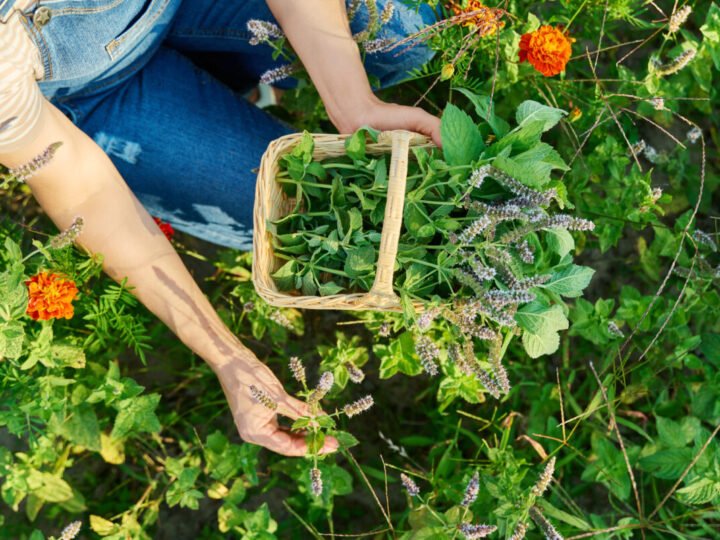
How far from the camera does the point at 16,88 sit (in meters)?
0.96

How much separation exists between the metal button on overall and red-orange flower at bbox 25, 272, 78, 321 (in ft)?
1.33

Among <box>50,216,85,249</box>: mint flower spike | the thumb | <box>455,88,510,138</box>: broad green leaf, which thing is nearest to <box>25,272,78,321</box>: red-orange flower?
<box>50,216,85,249</box>: mint flower spike

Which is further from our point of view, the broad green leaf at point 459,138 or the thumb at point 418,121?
the thumb at point 418,121

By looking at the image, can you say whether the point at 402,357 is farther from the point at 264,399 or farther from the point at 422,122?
the point at 422,122

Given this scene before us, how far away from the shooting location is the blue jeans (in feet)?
3.95

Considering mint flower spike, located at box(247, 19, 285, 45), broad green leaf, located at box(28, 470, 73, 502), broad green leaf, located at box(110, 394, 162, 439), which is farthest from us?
broad green leaf, located at box(28, 470, 73, 502)

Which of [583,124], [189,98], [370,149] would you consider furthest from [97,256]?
[583,124]

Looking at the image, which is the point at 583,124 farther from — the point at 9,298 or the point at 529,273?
the point at 9,298

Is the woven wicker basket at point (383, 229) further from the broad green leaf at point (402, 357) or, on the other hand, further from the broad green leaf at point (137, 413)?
the broad green leaf at point (137, 413)

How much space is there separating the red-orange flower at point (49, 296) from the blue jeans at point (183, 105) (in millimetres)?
310

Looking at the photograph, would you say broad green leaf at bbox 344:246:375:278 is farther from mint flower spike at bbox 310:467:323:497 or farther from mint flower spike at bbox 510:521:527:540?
mint flower spike at bbox 510:521:527:540

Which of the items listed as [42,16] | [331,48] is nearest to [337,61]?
[331,48]

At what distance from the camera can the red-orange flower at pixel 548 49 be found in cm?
109

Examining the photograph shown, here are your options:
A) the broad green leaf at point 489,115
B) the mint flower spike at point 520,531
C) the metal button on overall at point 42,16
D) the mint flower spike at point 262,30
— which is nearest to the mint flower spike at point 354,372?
the mint flower spike at point 520,531
